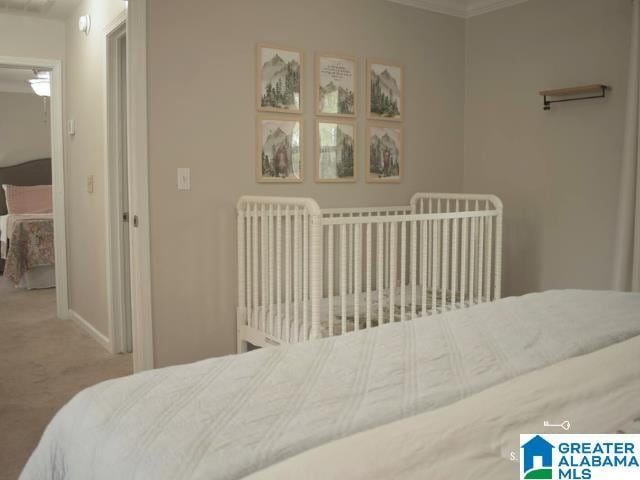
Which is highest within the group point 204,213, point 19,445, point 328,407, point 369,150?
point 369,150

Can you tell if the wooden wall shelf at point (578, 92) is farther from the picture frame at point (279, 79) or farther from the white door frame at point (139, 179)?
the white door frame at point (139, 179)

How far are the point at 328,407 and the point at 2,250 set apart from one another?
701 cm

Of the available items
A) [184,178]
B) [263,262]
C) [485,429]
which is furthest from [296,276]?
[485,429]

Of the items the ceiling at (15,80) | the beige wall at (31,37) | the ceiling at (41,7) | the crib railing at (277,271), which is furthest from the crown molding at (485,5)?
the ceiling at (15,80)

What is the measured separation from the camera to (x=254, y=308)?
2.93 meters

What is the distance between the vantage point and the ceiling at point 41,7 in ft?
12.9

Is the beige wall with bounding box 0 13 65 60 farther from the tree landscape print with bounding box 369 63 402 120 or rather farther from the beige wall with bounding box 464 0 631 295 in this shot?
the beige wall with bounding box 464 0 631 295

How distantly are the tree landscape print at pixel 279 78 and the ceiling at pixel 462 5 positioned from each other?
0.92 metres

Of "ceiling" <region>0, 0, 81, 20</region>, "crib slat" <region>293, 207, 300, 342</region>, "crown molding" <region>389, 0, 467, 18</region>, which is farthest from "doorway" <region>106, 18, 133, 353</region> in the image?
"crown molding" <region>389, 0, 467, 18</region>

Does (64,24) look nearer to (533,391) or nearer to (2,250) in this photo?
(2,250)

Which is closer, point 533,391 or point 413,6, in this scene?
point 533,391

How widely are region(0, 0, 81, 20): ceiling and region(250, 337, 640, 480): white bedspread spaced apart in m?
3.98

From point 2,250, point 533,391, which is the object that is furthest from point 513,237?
point 2,250

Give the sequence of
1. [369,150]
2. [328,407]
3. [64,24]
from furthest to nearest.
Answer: [64,24]
[369,150]
[328,407]
